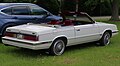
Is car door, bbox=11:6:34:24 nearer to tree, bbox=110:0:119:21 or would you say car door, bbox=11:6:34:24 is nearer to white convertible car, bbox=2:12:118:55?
white convertible car, bbox=2:12:118:55

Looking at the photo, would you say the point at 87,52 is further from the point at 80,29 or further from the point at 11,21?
the point at 11,21

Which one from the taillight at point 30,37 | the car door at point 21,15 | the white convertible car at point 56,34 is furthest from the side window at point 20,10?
the taillight at point 30,37

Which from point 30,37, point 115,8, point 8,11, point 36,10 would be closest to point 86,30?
point 30,37

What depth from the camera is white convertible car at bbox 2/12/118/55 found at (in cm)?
870

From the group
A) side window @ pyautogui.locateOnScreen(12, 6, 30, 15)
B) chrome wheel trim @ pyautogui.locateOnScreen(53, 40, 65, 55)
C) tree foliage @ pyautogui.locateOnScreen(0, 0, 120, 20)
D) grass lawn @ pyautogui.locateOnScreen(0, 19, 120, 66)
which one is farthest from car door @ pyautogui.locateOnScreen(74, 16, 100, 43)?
tree foliage @ pyautogui.locateOnScreen(0, 0, 120, 20)

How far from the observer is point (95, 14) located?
32.6 metres

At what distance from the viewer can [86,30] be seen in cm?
1024

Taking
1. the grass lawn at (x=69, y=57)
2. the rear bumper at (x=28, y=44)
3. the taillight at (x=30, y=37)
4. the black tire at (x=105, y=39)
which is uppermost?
the taillight at (x=30, y=37)

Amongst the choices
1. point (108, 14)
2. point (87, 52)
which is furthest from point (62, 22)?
point (108, 14)

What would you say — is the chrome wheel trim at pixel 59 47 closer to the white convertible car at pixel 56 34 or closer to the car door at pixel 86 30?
the white convertible car at pixel 56 34

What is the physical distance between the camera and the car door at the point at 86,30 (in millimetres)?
9953

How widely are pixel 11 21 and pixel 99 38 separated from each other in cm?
332

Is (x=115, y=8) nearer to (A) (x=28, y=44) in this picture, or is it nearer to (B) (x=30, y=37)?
(B) (x=30, y=37)

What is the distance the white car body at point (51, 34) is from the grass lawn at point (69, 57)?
1.17 ft
